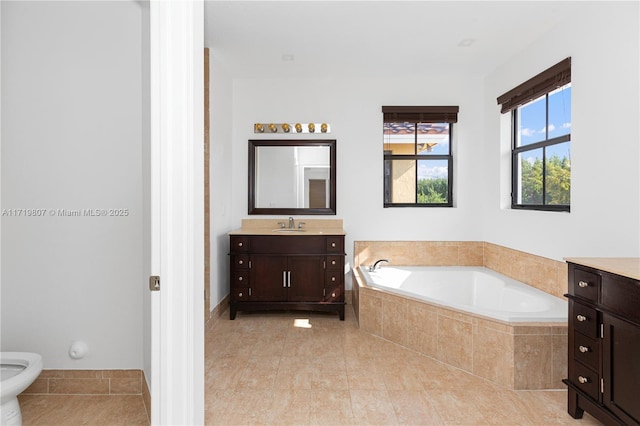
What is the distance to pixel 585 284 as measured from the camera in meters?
2.05

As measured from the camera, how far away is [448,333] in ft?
9.52

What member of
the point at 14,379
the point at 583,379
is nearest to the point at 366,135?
the point at 583,379

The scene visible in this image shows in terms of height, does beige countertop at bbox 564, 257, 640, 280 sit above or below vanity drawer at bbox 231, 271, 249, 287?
above

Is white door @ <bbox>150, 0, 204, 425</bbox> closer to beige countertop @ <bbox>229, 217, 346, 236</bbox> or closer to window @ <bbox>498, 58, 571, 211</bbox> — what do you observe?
window @ <bbox>498, 58, 571, 211</bbox>

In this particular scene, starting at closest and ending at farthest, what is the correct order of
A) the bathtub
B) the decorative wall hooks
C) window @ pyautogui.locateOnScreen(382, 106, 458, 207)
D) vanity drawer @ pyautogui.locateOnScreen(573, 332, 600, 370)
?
vanity drawer @ pyautogui.locateOnScreen(573, 332, 600, 370) → the bathtub → the decorative wall hooks → window @ pyautogui.locateOnScreen(382, 106, 458, 207)

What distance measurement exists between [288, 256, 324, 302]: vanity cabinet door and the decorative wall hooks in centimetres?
143

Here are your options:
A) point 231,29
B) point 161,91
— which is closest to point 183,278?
point 161,91

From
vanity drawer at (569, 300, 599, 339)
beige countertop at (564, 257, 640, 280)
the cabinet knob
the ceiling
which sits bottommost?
the cabinet knob

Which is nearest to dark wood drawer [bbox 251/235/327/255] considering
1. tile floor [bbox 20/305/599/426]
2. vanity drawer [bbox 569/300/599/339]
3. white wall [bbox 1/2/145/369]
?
tile floor [bbox 20/305/599/426]

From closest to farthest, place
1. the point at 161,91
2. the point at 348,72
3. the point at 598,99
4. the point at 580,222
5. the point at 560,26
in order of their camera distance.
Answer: the point at 161,91 < the point at 598,99 < the point at 580,222 < the point at 560,26 < the point at 348,72

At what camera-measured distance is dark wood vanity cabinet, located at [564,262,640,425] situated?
173 cm

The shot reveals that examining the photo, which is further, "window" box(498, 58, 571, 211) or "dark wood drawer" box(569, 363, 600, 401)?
"window" box(498, 58, 571, 211)

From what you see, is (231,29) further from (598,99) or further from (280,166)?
(598,99)

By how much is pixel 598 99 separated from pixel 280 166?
2932 millimetres
